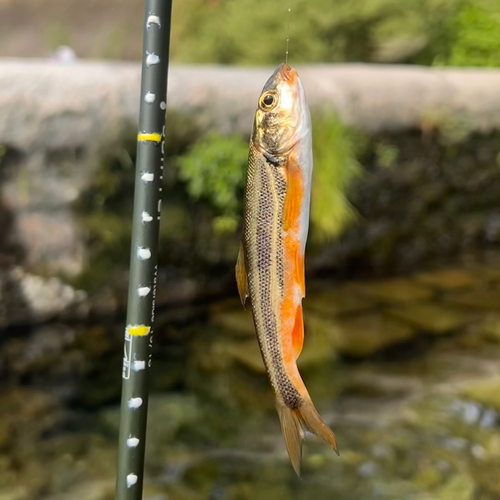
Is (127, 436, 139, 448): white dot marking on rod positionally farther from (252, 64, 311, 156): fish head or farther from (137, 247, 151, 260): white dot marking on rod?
(252, 64, 311, 156): fish head

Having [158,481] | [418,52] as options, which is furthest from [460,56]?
[158,481]

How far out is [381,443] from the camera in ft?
11.8

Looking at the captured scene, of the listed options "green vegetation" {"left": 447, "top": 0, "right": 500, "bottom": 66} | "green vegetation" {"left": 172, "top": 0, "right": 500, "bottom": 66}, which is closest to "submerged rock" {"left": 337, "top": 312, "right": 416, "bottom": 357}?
"green vegetation" {"left": 172, "top": 0, "right": 500, "bottom": 66}

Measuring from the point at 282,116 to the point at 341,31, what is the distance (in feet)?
21.5

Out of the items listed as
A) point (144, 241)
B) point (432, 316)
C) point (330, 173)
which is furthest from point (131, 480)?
point (330, 173)

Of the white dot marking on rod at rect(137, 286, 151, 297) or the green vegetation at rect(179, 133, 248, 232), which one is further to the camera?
the green vegetation at rect(179, 133, 248, 232)

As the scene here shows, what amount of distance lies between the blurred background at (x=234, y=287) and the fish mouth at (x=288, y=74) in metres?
2.28

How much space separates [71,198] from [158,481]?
1.99 metres

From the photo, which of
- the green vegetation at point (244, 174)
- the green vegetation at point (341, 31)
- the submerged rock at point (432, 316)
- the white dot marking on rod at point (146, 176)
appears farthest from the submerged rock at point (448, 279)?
the white dot marking on rod at point (146, 176)

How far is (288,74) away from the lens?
1331mm

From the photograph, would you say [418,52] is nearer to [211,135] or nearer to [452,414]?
[211,135]

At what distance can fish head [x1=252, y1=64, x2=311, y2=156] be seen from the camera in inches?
52.4

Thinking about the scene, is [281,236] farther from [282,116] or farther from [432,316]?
[432,316]

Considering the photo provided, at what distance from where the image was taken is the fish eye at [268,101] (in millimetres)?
1368
